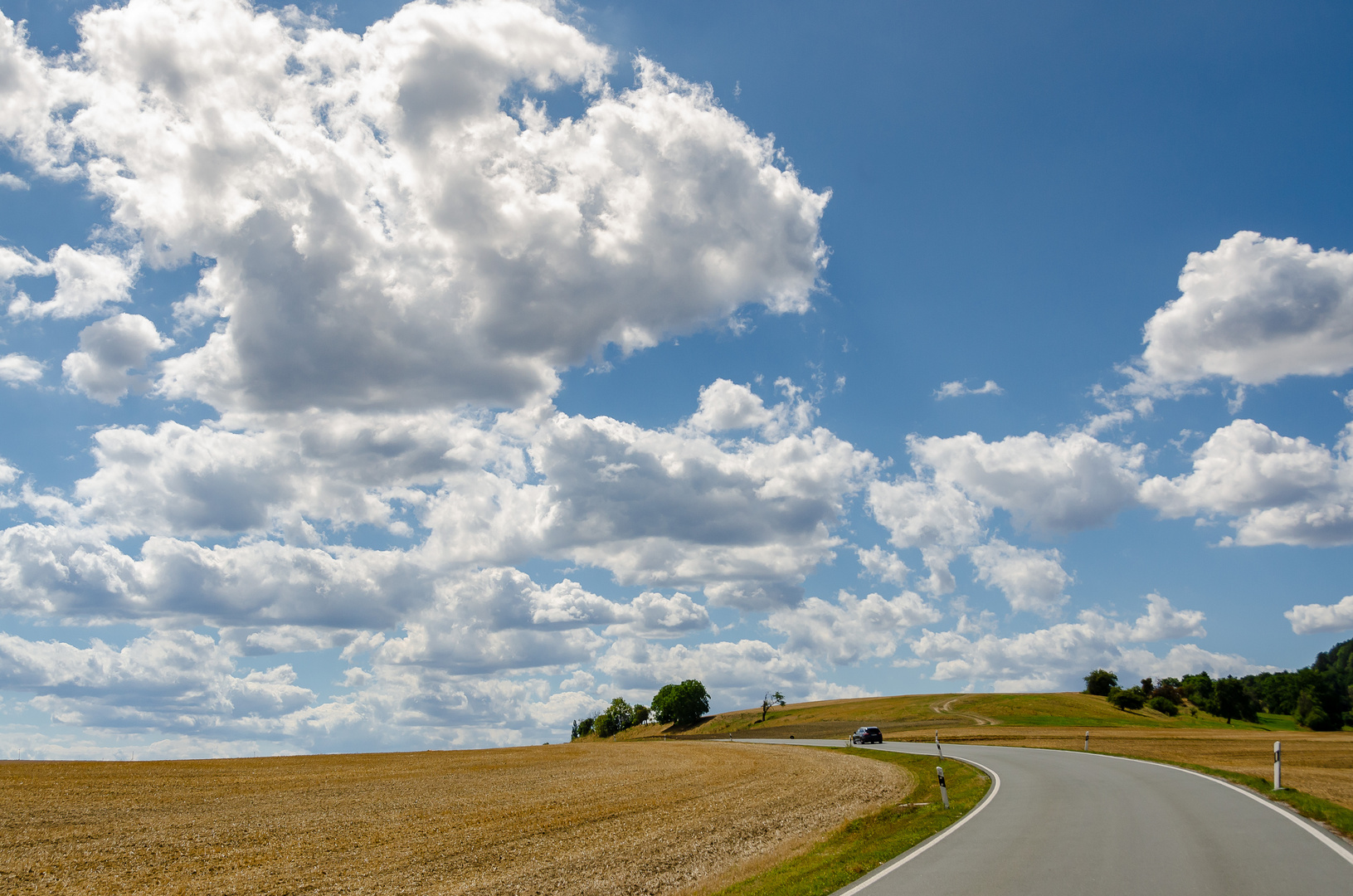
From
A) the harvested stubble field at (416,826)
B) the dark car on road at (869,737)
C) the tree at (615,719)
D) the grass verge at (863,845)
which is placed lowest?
the tree at (615,719)

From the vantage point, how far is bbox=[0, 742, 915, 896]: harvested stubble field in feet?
64.3

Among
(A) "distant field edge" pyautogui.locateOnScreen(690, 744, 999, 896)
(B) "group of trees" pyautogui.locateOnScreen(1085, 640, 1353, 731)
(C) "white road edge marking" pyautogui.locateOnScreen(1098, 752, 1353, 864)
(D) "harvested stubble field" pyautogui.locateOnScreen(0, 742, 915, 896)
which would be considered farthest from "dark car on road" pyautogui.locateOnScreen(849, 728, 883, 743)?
(B) "group of trees" pyautogui.locateOnScreen(1085, 640, 1353, 731)

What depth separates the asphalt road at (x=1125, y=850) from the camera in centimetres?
1200

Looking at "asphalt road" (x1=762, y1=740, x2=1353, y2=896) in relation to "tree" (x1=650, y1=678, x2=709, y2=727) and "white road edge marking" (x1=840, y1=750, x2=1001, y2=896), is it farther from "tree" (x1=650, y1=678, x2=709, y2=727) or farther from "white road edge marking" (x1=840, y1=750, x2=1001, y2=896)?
"tree" (x1=650, y1=678, x2=709, y2=727)

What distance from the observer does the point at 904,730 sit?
9562 cm

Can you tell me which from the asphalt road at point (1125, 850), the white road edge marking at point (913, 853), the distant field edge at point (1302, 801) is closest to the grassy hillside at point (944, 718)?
the distant field edge at point (1302, 801)

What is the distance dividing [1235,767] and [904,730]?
6060 cm

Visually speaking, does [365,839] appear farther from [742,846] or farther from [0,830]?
[0,830]

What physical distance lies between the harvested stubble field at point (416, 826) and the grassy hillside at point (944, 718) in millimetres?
47686

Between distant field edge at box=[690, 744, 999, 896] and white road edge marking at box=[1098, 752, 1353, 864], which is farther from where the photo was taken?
distant field edge at box=[690, 744, 999, 896]

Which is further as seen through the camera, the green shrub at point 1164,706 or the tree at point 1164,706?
the tree at point 1164,706

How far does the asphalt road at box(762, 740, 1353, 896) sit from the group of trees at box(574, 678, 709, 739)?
154622mm

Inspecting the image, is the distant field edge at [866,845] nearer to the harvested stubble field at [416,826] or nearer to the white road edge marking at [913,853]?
the white road edge marking at [913,853]

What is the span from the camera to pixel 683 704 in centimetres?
17275
